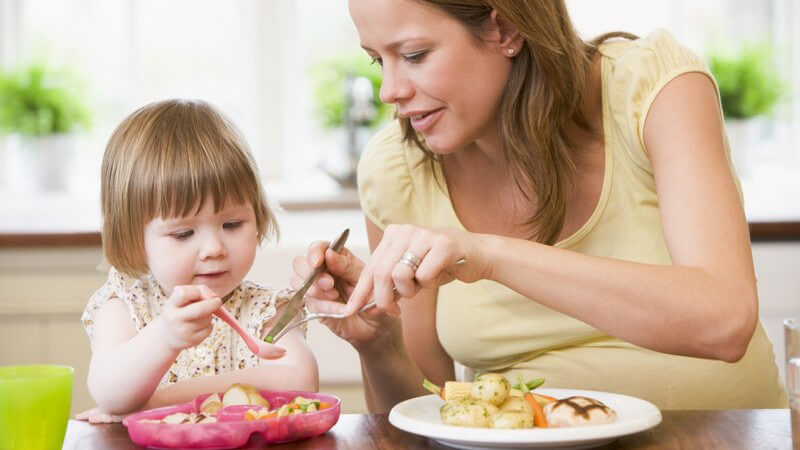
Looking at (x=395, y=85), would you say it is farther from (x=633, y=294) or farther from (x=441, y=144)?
(x=633, y=294)

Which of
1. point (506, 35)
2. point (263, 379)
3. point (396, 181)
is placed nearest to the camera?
point (263, 379)

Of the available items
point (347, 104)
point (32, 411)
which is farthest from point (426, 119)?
point (347, 104)

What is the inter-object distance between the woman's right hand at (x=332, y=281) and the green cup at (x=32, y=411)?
378 mm

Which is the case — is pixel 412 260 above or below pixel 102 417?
above

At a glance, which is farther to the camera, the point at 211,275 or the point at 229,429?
the point at 211,275

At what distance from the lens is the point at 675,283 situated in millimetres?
1202

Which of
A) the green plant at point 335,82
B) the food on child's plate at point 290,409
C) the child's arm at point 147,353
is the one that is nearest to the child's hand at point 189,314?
the child's arm at point 147,353

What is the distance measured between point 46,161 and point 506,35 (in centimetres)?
245

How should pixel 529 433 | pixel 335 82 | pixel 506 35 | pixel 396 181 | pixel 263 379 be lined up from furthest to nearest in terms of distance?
pixel 335 82, pixel 396 181, pixel 506 35, pixel 263 379, pixel 529 433

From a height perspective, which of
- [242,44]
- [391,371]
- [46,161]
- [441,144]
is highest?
[242,44]

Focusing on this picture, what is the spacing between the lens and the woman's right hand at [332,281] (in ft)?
4.49

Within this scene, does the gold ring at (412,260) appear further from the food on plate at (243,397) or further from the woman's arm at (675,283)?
the food on plate at (243,397)

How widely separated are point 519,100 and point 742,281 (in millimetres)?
451

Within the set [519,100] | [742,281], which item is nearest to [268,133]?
[519,100]
